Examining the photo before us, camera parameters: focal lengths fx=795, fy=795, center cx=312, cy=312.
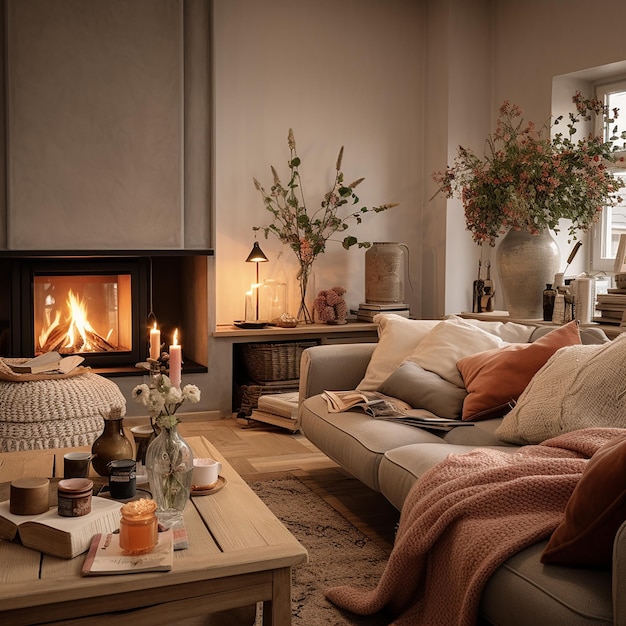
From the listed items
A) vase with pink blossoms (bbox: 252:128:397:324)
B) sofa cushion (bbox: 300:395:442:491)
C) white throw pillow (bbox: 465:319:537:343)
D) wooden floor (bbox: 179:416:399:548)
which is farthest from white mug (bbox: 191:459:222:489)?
vase with pink blossoms (bbox: 252:128:397:324)

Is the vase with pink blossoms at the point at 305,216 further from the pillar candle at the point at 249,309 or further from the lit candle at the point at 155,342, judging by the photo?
the lit candle at the point at 155,342

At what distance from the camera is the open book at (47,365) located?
128 inches

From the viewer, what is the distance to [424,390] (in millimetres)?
3209

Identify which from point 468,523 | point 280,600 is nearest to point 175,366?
point 280,600

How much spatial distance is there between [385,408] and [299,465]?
2.94ft

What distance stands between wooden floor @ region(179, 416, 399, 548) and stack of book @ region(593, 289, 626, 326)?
1.49 m

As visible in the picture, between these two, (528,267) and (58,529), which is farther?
(528,267)

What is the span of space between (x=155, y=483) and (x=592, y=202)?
308 centimetres

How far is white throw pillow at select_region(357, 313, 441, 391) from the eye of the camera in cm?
349

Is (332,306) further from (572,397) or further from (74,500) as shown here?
(74,500)

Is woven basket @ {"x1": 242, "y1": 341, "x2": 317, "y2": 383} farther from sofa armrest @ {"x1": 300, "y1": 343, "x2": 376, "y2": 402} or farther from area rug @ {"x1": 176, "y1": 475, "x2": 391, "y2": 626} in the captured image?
area rug @ {"x1": 176, "y1": 475, "x2": 391, "y2": 626}

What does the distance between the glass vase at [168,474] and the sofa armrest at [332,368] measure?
5.42 ft

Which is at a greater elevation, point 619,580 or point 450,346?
point 450,346

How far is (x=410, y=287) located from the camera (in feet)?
18.8
